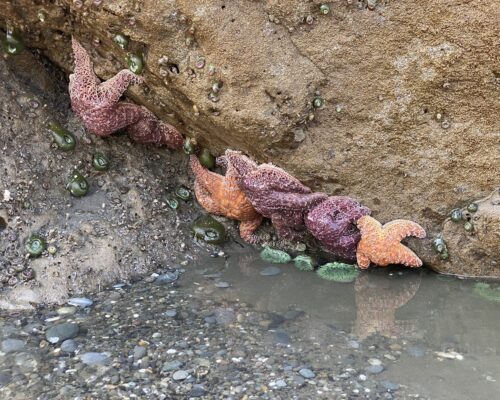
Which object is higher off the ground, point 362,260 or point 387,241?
point 387,241

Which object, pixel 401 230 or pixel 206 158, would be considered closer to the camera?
pixel 401 230

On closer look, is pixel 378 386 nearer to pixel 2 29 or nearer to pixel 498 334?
pixel 498 334

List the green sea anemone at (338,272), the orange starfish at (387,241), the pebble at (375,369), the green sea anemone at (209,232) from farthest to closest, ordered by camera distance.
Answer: the green sea anemone at (209,232), the green sea anemone at (338,272), the orange starfish at (387,241), the pebble at (375,369)

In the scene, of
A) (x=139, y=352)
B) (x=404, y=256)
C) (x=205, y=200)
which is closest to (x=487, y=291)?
(x=404, y=256)

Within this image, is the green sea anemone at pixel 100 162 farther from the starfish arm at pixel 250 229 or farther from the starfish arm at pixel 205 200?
the starfish arm at pixel 250 229

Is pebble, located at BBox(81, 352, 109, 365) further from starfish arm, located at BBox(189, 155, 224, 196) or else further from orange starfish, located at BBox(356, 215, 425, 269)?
orange starfish, located at BBox(356, 215, 425, 269)

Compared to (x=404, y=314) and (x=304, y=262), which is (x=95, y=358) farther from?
(x=404, y=314)

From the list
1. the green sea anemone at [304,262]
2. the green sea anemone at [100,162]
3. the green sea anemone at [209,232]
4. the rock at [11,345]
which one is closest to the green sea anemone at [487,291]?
the green sea anemone at [304,262]
